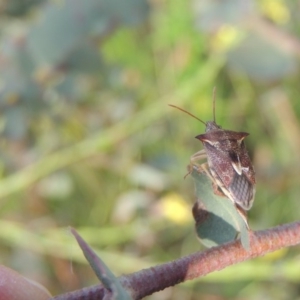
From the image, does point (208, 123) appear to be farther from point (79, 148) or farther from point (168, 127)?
point (168, 127)

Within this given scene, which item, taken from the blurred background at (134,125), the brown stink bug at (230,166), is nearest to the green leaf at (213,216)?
the brown stink bug at (230,166)

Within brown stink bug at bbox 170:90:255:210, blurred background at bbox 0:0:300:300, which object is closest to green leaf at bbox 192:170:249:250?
brown stink bug at bbox 170:90:255:210

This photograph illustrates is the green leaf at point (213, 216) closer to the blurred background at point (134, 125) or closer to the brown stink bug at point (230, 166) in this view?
the brown stink bug at point (230, 166)

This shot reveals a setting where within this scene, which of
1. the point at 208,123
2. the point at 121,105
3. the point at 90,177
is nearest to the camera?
the point at 208,123

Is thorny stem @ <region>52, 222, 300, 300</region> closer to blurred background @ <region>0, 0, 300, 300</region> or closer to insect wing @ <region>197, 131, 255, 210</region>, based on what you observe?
insect wing @ <region>197, 131, 255, 210</region>

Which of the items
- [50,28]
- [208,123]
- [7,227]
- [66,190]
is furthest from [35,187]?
[208,123]
